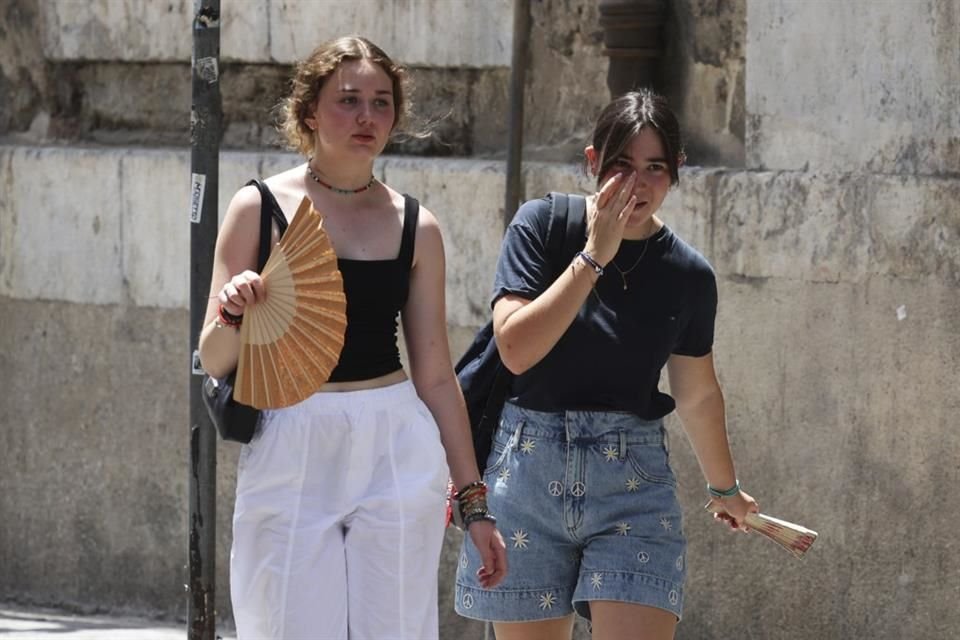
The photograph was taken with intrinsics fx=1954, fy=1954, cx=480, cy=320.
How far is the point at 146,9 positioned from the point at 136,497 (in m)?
1.86

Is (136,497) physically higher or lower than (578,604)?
lower

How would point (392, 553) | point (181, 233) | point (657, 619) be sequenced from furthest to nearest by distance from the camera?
point (181, 233) → point (657, 619) → point (392, 553)

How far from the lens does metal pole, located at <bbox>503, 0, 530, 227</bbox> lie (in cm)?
638

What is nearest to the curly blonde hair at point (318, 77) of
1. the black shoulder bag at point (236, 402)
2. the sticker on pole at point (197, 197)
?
the black shoulder bag at point (236, 402)

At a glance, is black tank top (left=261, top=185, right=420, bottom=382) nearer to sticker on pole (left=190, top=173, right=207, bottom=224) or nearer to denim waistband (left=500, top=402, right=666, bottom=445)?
denim waistband (left=500, top=402, right=666, bottom=445)

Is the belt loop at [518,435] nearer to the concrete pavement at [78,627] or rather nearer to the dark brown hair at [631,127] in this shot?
the dark brown hair at [631,127]

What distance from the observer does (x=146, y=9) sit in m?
7.48

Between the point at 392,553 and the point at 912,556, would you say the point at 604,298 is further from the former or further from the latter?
the point at 912,556

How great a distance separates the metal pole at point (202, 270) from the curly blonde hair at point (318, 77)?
1.24m

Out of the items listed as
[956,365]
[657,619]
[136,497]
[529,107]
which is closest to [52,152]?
[136,497]

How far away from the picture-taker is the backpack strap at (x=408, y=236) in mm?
3988

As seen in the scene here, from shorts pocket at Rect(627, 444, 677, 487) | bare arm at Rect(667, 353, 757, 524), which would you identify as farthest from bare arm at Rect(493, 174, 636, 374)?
bare arm at Rect(667, 353, 757, 524)

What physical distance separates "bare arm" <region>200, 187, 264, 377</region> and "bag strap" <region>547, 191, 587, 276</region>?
718 mm

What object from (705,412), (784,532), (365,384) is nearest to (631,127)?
(705,412)
